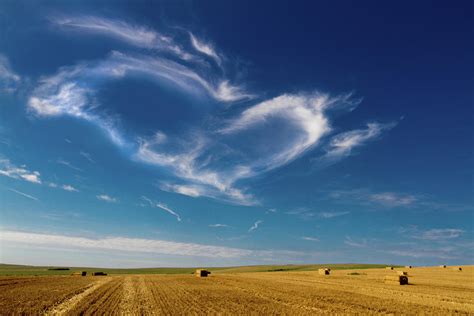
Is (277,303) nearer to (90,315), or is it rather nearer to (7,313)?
(90,315)

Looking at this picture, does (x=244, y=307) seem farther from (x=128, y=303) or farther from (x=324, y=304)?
(x=128, y=303)

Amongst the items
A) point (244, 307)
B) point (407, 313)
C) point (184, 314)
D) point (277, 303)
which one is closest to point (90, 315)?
point (184, 314)

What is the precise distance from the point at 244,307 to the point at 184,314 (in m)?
4.26

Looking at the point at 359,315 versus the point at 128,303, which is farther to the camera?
the point at 128,303

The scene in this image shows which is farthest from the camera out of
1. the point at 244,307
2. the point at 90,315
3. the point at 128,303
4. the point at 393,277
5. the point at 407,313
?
the point at 393,277

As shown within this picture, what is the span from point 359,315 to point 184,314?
855 cm

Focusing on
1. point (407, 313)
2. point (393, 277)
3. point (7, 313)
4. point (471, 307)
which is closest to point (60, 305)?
point (7, 313)

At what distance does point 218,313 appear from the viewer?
62.0 feet

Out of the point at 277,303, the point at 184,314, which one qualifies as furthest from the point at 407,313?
the point at 184,314

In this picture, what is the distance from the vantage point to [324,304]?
23.2 meters

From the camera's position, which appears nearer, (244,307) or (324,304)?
(244,307)

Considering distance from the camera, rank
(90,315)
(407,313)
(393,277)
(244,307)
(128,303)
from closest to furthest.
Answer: (90,315)
(407,313)
(244,307)
(128,303)
(393,277)

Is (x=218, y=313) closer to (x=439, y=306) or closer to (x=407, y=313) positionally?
(x=407, y=313)

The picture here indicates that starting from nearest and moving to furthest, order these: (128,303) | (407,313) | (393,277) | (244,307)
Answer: (407,313)
(244,307)
(128,303)
(393,277)
